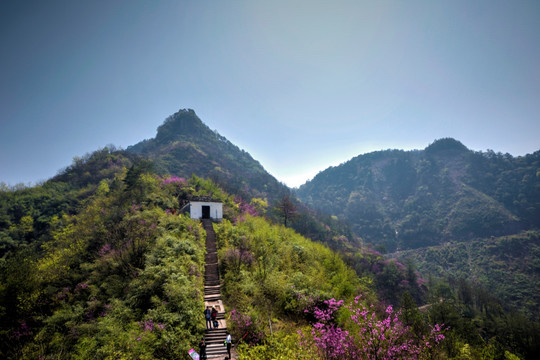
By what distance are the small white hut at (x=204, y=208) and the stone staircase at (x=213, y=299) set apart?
3.89m

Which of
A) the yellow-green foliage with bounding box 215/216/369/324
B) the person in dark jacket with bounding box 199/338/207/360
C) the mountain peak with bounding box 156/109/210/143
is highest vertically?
the mountain peak with bounding box 156/109/210/143

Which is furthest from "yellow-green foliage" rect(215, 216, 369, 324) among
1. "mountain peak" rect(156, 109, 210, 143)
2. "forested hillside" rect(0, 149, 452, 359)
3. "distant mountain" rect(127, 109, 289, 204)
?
"mountain peak" rect(156, 109, 210, 143)

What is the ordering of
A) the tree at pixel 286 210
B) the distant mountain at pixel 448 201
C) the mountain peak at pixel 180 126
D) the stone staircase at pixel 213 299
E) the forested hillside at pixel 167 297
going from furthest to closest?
the mountain peak at pixel 180 126
the distant mountain at pixel 448 201
the tree at pixel 286 210
the stone staircase at pixel 213 299
the forested hillside at pixel 167 297

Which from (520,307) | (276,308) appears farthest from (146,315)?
(520,307)

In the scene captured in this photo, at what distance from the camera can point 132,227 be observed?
2030 centimetres

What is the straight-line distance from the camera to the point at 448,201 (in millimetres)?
146125

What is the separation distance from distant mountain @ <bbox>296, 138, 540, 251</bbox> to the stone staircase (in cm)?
13866

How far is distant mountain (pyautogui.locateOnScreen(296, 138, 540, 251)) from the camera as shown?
12125cm

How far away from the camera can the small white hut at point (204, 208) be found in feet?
92.0

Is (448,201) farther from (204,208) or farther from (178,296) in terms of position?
(178,296)

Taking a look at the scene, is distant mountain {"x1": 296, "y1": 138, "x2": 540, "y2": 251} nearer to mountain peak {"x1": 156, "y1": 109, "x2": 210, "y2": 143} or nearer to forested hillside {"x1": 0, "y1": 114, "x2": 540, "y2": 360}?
forested hillside {"x1": 0, "y1": 114, "x2": 540, "y2": 360}

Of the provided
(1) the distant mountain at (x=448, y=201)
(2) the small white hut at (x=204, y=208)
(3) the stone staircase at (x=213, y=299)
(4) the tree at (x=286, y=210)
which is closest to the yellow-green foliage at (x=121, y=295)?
(3) the stone staircase at (x=213, y=299)

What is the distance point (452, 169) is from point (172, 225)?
211m

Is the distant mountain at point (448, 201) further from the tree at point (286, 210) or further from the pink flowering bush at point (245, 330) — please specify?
the pink flowering bush at point (245, 330)
